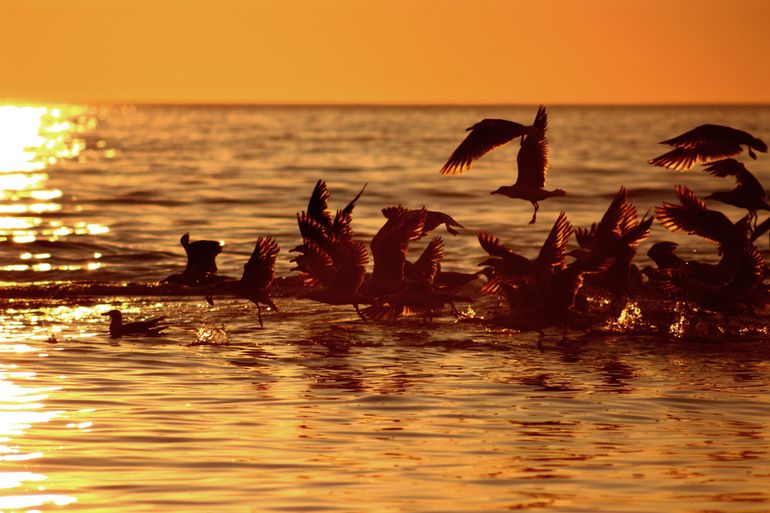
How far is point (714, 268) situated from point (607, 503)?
328 inches

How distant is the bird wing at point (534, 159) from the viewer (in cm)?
1656

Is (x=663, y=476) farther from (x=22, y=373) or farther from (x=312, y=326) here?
(x=312, y=326)

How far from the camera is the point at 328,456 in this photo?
9.54 meters

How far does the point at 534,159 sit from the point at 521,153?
0.29 metres

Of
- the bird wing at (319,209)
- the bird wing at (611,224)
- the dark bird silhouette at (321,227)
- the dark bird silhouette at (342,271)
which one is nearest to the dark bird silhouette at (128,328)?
the dark bird silhouette at (342,271)

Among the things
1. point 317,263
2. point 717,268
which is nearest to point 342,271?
point 317,263

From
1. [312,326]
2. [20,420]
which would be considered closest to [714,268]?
[312,326]

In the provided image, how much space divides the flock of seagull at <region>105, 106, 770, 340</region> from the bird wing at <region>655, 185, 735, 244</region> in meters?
0.01

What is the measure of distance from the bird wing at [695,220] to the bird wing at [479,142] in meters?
1.91

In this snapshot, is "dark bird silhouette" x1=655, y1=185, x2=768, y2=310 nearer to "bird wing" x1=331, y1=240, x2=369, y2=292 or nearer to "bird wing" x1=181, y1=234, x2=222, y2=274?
"bird wing" x1=331, y1=240, x2=369, y2=292

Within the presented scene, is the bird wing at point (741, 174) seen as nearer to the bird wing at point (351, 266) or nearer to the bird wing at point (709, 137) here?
the bird wing at point (709, 137)

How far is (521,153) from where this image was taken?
16938mm

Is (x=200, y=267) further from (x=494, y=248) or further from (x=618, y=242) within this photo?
(x=618, y=242)

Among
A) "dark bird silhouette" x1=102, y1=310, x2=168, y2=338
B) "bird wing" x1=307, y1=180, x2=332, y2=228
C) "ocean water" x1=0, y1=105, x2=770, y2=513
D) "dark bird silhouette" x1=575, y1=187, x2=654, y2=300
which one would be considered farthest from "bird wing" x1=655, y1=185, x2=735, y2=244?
"dark bird silhouette" x1=102, y1=310, x2=168, y2=338
